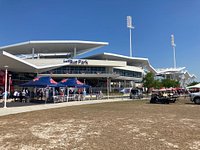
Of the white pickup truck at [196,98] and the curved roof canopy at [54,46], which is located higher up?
the curved roof canopy at [54,46]

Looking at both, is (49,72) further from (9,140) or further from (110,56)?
(9,140)

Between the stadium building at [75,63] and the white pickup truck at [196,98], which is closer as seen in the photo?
the white pickup truck at [196,98]

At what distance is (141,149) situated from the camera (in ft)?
18.3

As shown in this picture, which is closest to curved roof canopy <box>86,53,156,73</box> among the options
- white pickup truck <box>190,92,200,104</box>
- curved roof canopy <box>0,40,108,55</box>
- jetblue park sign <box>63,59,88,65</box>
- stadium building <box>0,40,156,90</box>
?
stadium building <box>0,40,156,90</box>

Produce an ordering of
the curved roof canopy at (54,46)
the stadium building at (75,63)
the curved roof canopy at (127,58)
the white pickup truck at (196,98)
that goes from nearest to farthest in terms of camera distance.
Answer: the white pickup truck at (196,98) → the stadium building at (75,63) → the curved roof canopy at (54,46) → the curved roof canopy at (127,58)

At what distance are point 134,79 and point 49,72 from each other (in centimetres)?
2724

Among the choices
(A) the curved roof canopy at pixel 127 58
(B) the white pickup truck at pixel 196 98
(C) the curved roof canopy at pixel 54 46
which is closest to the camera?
(B) the white pickup truck at pixel 196 98

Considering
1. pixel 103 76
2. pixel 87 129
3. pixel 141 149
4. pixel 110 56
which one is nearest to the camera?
pixel 141 149

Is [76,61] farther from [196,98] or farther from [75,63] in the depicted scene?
[196,98]

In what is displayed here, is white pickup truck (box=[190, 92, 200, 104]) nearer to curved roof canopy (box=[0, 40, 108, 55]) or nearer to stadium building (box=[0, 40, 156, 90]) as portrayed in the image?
stadium building (box=[0, 40, 156, 90])

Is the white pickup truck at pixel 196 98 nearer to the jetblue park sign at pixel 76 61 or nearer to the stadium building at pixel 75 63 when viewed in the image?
the stadium building at pixel 75 63

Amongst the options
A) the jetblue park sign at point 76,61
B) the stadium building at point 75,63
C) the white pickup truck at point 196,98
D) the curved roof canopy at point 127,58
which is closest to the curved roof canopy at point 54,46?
the stadium building at point 75,63

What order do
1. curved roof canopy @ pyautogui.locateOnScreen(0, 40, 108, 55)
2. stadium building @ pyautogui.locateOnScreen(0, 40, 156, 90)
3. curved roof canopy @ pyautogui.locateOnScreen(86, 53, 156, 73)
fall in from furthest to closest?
curved roof canopy @ pyautogui.locateOnScreen(86, 53, 156, 73) < curved roof canopy @ pyautogui.locateOnScreen(0, 40, 108, 55) < stadium building @ pyautogui.locateOnScreen(0, 40, 156, 90)

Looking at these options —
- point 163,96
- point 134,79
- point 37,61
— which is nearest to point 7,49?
point 37,61
